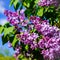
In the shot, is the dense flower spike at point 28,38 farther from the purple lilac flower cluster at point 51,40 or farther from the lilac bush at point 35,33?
the purple lilac flower cluster at point 51,40

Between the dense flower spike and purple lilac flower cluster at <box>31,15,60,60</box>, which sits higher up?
the dense flower spike

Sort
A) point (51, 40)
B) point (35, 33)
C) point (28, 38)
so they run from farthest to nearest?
point (35, 33) → point (28, 38) → point (51, 40)

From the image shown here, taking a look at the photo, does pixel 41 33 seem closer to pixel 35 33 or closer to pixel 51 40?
pixel 35 33

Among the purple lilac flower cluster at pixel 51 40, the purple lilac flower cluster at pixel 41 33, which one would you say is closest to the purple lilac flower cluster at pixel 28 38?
the purple lilac flower cluster at pixel 41 33

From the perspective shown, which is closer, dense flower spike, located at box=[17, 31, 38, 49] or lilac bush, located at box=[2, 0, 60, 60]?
lilac bush, located at box=[2, 0, 60, 60]

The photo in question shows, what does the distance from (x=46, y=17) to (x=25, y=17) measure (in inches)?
21.6

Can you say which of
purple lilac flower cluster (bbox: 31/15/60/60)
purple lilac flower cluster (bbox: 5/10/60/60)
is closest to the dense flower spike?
purple lilac flower cluster (bbox: 5/10/60/60)

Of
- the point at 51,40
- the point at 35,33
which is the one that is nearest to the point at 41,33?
the point at 35,33

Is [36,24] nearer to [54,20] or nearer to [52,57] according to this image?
[52,57]

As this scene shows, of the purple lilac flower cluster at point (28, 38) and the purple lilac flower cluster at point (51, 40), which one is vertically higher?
the purple lilac flower cluster at point (28, 38)

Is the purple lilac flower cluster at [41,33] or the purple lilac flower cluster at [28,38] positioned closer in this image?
the purple lilac flower cluster at [41,33]

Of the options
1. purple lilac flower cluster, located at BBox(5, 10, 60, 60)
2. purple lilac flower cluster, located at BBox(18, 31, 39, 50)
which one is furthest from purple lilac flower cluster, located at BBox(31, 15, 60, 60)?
purple lilac flower cluster, located at BBox(18, 31, 39, 50)

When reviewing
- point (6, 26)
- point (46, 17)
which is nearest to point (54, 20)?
point (46, 17)

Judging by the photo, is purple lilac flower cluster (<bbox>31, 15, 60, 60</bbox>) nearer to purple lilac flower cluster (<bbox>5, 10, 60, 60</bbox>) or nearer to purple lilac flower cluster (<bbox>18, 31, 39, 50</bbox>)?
purple lilac flower cluster (<bbox>5, 10, 60, 60</bbox>)
